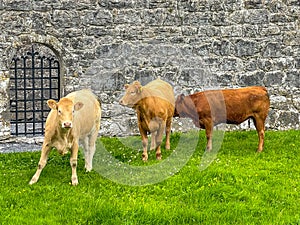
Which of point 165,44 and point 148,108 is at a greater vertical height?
point 165,44

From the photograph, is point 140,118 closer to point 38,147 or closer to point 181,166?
point 181,166

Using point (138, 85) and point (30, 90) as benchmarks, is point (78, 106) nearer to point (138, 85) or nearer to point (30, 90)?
point (138, 85)

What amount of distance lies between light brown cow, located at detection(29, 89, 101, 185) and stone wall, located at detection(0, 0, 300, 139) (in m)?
2.53

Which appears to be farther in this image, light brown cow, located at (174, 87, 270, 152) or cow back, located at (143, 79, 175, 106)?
light brown cow, located at (174, 87, 270, 152)

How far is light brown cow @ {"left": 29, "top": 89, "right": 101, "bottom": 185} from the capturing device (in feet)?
27.7

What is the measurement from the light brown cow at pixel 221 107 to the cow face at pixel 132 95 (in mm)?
1214

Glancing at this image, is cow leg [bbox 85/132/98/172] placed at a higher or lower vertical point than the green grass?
higher

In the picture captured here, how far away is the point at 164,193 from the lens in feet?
27.8

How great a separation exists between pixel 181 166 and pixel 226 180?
1.01 m

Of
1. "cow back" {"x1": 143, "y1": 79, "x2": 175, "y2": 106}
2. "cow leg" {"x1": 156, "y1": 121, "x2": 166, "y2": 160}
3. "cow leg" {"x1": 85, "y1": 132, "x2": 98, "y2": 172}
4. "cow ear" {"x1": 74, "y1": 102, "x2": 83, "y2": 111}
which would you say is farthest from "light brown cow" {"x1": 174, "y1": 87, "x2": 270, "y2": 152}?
"cow ear" {"x1": 74, "y1": 102, "x2": 83, "y2": 111}

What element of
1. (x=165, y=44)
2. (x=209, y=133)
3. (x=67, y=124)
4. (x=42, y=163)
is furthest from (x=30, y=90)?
(x=67, y=124)

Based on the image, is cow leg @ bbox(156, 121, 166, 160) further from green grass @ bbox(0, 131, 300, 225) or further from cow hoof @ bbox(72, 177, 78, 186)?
cow hoof @ bbox(72, 177, 78, 186)

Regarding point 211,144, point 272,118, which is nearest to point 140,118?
point 211,144

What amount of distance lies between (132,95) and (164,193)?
206 cm
